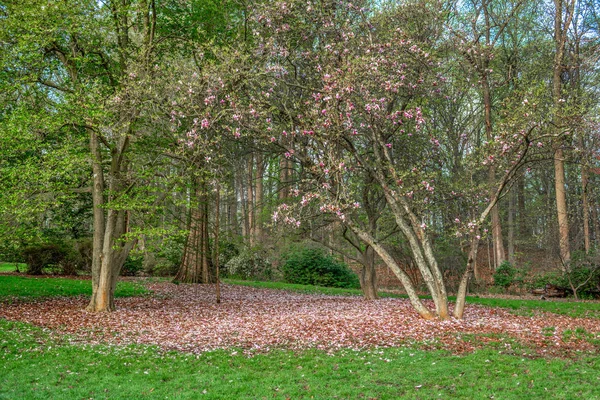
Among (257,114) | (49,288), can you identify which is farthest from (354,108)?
(49,288)

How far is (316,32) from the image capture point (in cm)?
1208

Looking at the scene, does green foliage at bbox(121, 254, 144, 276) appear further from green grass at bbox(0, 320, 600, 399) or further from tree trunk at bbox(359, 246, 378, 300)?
green grass at bbox(0, 320, 600, 399)

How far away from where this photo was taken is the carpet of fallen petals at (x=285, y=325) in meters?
8.79

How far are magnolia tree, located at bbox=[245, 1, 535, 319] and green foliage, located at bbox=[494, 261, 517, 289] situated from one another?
850cm

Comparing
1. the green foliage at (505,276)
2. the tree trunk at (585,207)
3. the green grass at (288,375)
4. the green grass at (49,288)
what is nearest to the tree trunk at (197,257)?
the green grass at (49,288)

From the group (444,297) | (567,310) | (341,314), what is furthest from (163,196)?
(567,310)

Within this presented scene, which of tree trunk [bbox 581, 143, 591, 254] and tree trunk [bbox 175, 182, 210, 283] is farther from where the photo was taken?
tree trunk [bbox 175, 182, 210, 283]

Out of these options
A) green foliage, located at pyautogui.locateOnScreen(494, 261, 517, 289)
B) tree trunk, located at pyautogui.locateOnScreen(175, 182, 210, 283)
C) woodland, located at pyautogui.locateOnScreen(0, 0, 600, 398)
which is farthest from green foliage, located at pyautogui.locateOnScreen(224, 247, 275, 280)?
green foliage, located at pyautogui.locateOnScreen(494, 261, 517, 289)

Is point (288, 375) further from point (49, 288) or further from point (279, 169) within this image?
point (49, 288)

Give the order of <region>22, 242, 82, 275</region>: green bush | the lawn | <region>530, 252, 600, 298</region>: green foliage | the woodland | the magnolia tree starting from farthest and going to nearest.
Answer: <region>22, 242, 82, 275</region>: green bush
<region>530, 252, 600, 298</region>: green foliage
the magnolia tree
the woodland
the lawn

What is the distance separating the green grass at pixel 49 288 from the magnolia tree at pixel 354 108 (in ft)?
27.9

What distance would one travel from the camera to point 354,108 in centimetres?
1062

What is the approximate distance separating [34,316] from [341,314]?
7587mm

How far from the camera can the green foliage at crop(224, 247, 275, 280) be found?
955 inches
